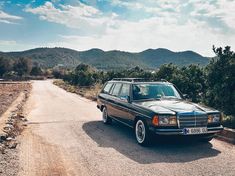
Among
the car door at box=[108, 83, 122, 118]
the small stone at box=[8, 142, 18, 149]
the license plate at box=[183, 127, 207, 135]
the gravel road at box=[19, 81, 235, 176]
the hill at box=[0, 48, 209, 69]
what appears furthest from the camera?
the hill at box=[0, 48, 209, 69]

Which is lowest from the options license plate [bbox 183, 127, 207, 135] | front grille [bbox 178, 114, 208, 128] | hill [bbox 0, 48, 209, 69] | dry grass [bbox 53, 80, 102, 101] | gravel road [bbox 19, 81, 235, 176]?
dry grass [bbox 53, 80, 102, 101]

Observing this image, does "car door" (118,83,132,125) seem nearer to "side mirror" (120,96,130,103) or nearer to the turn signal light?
"side mirror" (120,96,130,103)

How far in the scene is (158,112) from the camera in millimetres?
6801

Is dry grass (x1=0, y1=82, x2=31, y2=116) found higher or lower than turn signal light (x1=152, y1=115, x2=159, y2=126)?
lower

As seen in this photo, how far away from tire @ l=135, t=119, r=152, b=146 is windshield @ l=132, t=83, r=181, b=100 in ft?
3.10

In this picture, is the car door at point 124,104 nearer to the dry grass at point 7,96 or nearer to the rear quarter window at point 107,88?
the rear quarter window at point 107,88

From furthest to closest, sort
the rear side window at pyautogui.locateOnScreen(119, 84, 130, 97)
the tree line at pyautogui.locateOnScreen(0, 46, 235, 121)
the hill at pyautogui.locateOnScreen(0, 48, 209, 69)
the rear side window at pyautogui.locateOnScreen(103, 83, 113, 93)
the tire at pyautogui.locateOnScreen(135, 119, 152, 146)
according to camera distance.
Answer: the hill at pyautogui.locateOnScreen(0, 48, 209, 69) < the rear side window at pyautogui.locateOnScreen(103, 83, 113, 93) < the tree line at pyautogui.locateOnScreen(0, 46, 235, 121) < the rear side window at pyautogui.locateOnScreen(119, 84, 130, 97) < the tire at pyautogui.locateOnScreen(135, 119, 152, 146)

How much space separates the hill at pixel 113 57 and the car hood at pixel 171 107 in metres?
Result: 77.5

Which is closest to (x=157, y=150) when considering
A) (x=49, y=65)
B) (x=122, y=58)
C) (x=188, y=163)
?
(x=188, y=163)

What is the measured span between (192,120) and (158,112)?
0.87 meters

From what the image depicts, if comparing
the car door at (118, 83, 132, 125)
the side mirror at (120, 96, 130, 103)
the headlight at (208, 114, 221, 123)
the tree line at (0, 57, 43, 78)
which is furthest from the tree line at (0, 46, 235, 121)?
the tree line at (0, 57, 43, 78)

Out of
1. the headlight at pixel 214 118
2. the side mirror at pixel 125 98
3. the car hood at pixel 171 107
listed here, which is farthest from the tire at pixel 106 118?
the headlight at pixel 214 118

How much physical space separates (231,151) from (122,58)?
137 m

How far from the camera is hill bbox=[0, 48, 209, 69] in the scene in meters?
113
